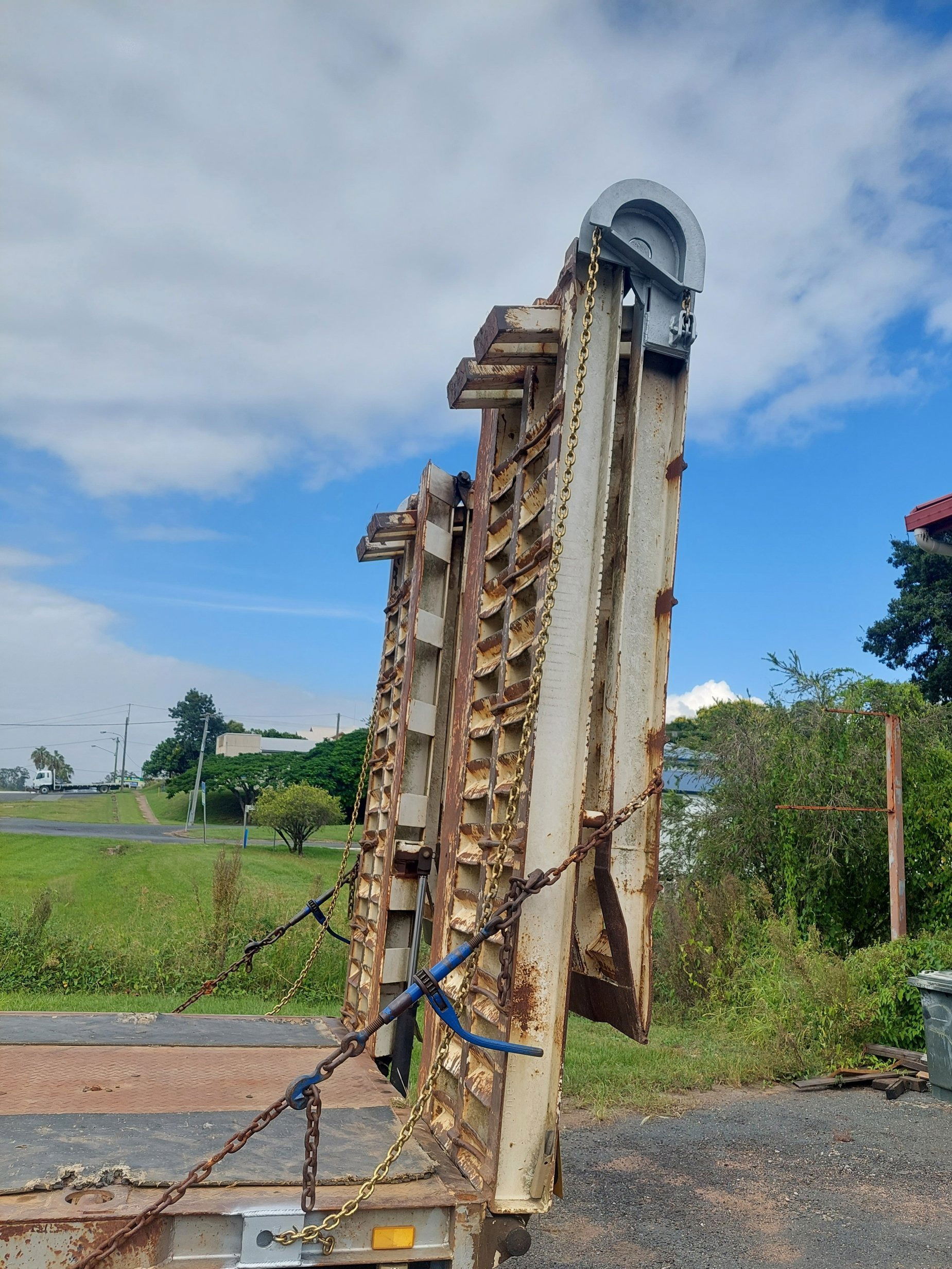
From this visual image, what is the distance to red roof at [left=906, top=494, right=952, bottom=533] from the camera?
8.93m

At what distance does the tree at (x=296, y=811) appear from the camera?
118 feet

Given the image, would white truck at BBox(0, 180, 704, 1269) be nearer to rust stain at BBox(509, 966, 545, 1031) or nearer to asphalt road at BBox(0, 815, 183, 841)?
rust stain at BBox(509, 966, 545, 1031)

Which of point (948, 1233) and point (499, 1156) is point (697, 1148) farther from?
point (499, 1156)

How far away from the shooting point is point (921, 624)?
27141 millimetres

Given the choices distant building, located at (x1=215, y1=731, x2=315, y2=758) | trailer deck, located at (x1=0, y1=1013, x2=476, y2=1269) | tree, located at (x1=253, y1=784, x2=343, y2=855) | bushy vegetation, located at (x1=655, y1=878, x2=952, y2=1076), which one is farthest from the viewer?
distant building, located at (x1=215, y1=731, x2=315, y2=758)

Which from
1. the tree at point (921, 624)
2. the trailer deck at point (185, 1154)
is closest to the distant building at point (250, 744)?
the tree at point (921, 624)

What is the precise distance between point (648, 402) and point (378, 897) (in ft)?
8.64

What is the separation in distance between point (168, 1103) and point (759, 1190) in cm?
392

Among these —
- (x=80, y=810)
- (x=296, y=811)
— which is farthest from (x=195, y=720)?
(x=296, y=811)

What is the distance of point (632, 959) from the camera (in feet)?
10.4

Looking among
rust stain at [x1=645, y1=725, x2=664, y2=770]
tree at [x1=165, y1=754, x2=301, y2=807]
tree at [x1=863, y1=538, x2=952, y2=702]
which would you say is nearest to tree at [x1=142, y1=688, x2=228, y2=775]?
tree at [x1=165, y1=754, x2=301, y2=807]

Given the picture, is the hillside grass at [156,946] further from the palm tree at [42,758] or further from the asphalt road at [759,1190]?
the palm tree at [42,758]

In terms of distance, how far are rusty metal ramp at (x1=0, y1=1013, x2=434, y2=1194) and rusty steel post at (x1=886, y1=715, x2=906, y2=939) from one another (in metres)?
6.76

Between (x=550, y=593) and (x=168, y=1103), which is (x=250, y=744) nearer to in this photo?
(x=168, y=1103)
